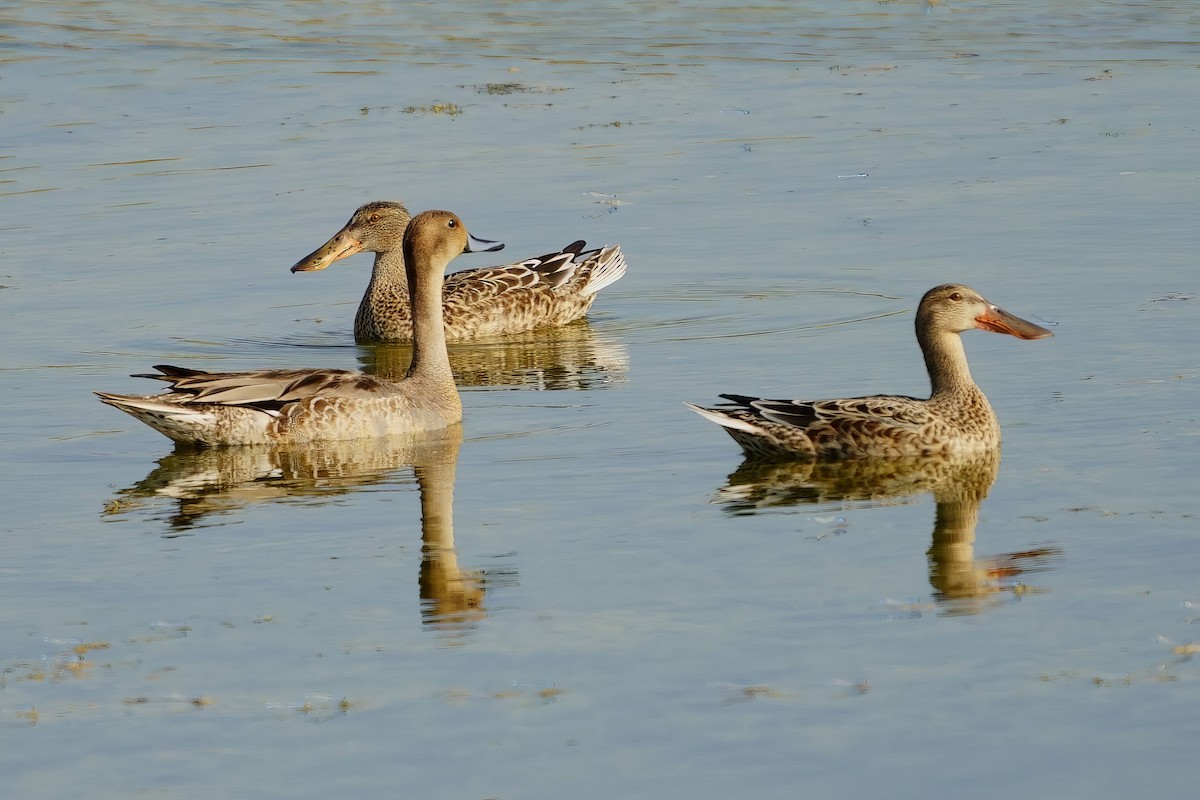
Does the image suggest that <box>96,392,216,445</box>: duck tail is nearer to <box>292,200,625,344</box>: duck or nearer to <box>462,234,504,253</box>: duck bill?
<box>462,234,504,253</box>: duck bill

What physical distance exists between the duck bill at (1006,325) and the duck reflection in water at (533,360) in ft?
8.64

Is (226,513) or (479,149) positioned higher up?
(479,149)

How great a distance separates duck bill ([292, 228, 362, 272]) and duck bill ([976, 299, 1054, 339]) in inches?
234

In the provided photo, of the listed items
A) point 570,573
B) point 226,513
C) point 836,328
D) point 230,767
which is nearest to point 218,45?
point 836,328

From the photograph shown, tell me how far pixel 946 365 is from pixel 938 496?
53.5 inches

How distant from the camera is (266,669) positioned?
764 centimetres

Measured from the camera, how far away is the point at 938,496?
1020cm

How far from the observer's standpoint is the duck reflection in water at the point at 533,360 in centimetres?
1371

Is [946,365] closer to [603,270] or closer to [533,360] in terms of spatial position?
[533,360]

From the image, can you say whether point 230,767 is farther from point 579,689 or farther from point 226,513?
point 226,513

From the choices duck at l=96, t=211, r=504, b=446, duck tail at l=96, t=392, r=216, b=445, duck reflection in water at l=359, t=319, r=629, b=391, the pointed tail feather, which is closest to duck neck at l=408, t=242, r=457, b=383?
duck at l=96, t=211, r=504, b=446

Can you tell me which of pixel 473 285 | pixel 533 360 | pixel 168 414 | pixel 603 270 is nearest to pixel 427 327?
pixel 168 414

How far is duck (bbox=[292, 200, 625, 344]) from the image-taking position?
15773mm

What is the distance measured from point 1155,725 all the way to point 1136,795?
0.57m
